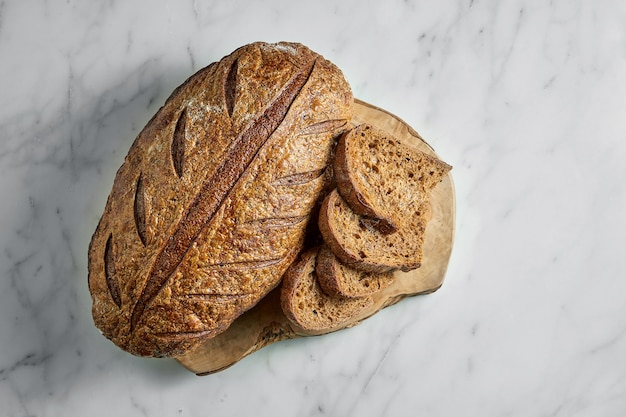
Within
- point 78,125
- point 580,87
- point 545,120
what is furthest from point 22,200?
point 580,87

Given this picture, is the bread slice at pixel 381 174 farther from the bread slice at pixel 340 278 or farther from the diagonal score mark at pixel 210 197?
the diagonal score mark at pixel 210 197

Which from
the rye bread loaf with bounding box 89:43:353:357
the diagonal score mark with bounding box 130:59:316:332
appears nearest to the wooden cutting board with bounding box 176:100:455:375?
the rye bread loaf with bounding box 89:43:353:357

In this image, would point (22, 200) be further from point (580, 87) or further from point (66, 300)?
point (580, 87)

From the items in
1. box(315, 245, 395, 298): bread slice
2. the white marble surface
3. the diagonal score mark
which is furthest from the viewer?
the white marble surface

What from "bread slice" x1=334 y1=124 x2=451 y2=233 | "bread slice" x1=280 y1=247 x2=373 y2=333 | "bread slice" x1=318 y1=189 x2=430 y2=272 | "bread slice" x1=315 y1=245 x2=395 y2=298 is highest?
"bread slice" x1=334 y1=124 x2=451 y2=233

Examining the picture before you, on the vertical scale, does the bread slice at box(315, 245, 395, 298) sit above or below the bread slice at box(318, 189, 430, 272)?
below

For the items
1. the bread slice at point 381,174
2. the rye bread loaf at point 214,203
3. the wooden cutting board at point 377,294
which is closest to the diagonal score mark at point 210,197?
the rye bread loaf at point 214,203

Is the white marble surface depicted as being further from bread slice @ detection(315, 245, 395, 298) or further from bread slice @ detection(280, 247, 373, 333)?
bread slice @ detection(315, 245, 395, 298)
